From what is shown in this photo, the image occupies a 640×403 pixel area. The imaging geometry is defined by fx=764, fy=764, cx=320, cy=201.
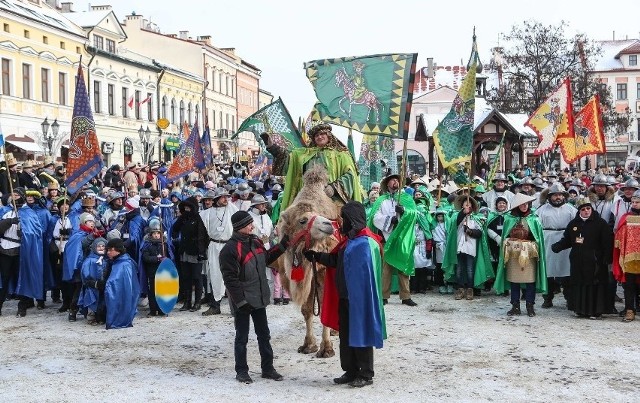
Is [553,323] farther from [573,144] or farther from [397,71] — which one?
[573,144]

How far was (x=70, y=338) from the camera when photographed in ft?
30.8

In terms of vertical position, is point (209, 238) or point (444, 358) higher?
point (209, 238)

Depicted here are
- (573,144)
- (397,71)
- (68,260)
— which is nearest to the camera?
(397,71)

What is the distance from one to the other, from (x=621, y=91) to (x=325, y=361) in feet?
279

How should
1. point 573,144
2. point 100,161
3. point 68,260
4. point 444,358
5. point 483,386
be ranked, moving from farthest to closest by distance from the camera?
point 573,144 → point 100,161 → point 68,260 → point 444,358 → point 483,386

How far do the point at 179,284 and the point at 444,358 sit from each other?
4857 millimetres

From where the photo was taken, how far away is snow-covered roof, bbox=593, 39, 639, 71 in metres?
84.6

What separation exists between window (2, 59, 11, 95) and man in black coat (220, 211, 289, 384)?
104ft

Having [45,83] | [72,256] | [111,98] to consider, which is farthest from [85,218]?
[111,98]

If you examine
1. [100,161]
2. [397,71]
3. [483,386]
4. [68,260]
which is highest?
[397,71]

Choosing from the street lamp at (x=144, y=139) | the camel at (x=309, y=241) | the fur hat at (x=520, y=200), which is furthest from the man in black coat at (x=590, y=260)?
the street lamp at (x=144, y=139)

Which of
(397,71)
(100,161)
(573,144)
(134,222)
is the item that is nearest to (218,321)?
(134,222)

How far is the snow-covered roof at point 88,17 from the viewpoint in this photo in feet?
145

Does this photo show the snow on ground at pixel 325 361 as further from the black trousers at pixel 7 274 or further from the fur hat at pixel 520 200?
the fur hat at pixel 520 200
